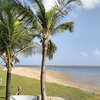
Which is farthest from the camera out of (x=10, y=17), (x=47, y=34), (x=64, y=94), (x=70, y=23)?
(x=64, y=94)

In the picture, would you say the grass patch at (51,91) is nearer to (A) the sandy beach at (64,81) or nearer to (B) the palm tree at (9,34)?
(B) the palm tree at (9,34)

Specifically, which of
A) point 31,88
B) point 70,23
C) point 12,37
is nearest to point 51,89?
point 31,88

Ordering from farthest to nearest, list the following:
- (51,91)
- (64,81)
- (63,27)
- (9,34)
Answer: (64,81) → (51,91) → (63,27) → (9,34)

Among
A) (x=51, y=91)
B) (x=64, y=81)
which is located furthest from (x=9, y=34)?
(x=64, y=81)

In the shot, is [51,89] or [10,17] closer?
[10,17]

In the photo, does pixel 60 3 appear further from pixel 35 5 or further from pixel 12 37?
pixel 12 37

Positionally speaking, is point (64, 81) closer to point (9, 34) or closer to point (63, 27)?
point (63, 27)

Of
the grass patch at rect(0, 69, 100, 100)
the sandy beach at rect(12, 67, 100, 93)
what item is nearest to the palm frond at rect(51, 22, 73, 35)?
the grass patch at rect(0, 69, 100, 100)

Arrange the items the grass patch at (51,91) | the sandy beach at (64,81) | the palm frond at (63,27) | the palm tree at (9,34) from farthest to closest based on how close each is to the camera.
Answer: the sandy beach at (64,81) < the grass patch at (51,91) < the palm frond at (63,27) < the palm tree at (9,34)

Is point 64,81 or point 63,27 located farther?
point 64,81

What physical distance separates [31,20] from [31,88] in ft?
47.1

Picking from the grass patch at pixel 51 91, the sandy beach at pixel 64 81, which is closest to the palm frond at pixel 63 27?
the grass patch at pixel 51 91

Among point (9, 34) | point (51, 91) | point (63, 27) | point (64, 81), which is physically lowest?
point (51, 91)

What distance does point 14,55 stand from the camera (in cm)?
1728
